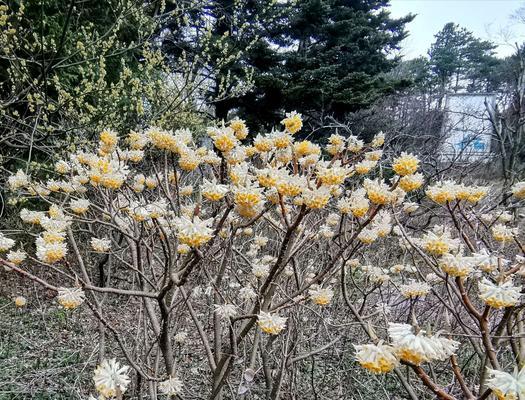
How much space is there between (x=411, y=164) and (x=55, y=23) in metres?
5.33

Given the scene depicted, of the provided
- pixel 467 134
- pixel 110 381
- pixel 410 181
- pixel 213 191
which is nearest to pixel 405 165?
pixel 410 181

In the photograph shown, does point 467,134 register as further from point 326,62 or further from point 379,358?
point 379,358

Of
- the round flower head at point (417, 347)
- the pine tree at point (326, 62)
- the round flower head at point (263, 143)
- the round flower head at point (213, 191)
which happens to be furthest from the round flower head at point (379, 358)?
the pine tree at point (326, 62)

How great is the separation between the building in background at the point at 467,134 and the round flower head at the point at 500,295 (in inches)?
209

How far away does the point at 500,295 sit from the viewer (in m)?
0.79

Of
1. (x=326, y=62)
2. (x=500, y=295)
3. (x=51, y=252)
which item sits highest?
(x=326, y=62)

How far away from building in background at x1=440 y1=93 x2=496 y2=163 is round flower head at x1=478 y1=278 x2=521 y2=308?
5304 millimetres

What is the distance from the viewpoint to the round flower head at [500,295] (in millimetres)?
783

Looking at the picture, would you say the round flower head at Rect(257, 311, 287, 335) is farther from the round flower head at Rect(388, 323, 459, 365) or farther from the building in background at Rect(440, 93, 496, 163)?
the building in background at Rect(440, 93, 496, 163)

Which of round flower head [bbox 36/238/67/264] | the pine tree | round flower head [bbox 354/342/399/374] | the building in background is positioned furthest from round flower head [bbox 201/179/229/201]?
the pine tree

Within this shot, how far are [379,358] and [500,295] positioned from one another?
294 mm

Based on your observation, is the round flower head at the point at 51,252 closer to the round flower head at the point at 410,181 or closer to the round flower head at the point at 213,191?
the round flower head at the point at 213,191

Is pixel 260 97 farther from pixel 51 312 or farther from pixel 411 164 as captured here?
pixel 411 164

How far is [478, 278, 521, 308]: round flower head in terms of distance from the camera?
2.57 ft
